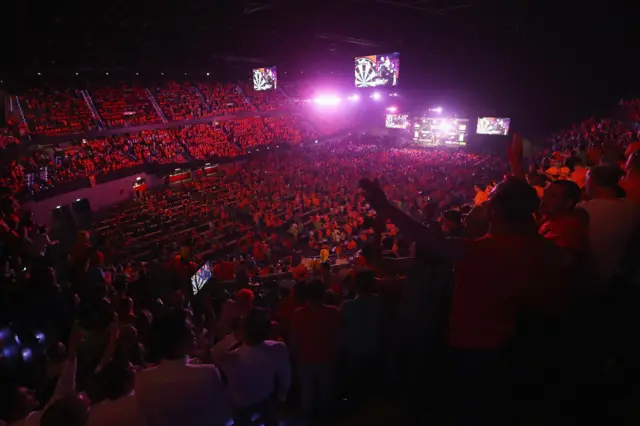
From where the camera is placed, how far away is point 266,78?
23.2m

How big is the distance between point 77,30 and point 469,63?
59.6ft

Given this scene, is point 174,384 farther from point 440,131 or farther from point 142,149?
point 440,131

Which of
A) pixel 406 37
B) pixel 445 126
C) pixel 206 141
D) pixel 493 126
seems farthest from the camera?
pixel 445 126

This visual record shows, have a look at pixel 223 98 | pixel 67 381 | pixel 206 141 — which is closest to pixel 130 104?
pixel 206 141

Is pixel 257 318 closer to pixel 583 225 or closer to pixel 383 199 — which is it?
pixel 383 199

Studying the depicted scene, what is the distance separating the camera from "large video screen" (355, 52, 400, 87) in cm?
1797

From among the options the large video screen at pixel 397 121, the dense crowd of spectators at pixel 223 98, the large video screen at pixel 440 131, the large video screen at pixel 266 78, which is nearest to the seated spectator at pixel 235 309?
the large video screen at pixel 266 78

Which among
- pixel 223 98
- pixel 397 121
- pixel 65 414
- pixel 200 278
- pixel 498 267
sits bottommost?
pixel 200 278

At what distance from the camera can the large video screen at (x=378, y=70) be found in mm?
17969

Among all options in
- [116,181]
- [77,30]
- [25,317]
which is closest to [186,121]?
[116,181]

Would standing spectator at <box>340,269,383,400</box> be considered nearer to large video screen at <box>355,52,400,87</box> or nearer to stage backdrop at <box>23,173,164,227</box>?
stage backdrop at <box>23,173,164,227</box>

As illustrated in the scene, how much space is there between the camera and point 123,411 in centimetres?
224

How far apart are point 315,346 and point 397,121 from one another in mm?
38845

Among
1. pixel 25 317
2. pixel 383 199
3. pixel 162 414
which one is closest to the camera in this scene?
pixel 383 199
